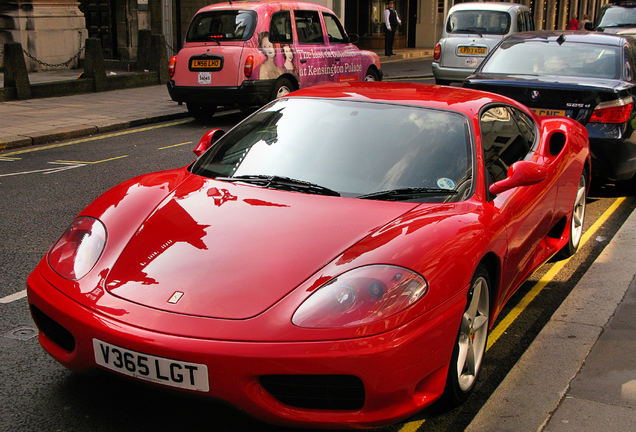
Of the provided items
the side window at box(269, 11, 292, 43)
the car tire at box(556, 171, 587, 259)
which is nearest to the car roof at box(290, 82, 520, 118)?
the car tire at box(556, 171, 587, 259)

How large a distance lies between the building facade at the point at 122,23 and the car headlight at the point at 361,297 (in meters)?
14.7


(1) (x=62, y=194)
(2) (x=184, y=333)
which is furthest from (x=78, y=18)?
(2) (x=184, y=333)

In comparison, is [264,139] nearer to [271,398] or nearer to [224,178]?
[224,178]

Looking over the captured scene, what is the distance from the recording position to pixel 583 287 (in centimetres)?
505

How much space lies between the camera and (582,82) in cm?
747

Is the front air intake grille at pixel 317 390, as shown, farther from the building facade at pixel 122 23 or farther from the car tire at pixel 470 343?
the building facade at pixel 122 23

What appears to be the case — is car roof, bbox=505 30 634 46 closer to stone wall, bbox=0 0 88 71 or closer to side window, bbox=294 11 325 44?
side window, bbox=294 11 325 44

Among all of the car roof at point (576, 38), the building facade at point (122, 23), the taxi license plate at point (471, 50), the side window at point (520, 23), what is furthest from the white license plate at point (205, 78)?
the side window at point (520, 23)

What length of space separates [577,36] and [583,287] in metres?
4.34

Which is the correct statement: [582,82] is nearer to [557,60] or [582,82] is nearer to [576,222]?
[557,60]

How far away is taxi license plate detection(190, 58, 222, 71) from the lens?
12922 millimetres

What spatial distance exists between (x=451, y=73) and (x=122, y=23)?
11.5 metres

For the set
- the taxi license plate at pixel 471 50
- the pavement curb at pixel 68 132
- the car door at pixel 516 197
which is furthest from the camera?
the taxi license plate at pixel 471 50

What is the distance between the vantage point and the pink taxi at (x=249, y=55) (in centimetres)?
1283
